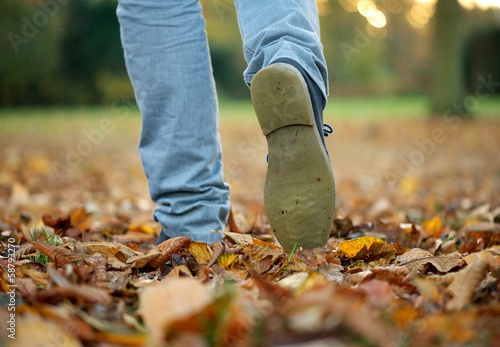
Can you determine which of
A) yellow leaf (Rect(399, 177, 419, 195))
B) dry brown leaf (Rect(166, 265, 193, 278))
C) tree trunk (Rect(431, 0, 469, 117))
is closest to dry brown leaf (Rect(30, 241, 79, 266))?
dry brown leaf (Rect(166, 265, 193, 278))

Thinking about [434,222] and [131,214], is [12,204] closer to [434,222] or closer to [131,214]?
[131,214]

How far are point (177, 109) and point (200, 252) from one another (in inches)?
17.7

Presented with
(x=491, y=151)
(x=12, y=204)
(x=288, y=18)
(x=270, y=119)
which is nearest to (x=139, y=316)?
(x=270, y=119)

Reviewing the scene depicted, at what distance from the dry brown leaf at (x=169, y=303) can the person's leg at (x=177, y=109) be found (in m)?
0.70

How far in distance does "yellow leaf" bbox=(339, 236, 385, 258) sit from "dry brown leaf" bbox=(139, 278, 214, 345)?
24.4 inches

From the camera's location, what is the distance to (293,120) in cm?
124

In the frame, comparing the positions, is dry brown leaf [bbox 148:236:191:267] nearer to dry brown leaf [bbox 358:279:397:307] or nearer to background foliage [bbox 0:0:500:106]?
dry brown leaf [bbox 358:279:397:307]

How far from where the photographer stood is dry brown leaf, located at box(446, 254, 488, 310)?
89 cm

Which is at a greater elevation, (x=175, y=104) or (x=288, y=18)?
(x=288, y=18)

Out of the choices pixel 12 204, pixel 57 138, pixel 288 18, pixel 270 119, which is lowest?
pixel 57 138

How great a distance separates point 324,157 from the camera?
4.16 ft

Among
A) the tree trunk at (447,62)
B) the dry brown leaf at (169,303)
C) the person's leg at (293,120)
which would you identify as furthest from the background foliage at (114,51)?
the dry brown leaf at (169,303)

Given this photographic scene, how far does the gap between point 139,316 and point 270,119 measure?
24.8 inches

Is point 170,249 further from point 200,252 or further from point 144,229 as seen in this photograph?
point 144,229
